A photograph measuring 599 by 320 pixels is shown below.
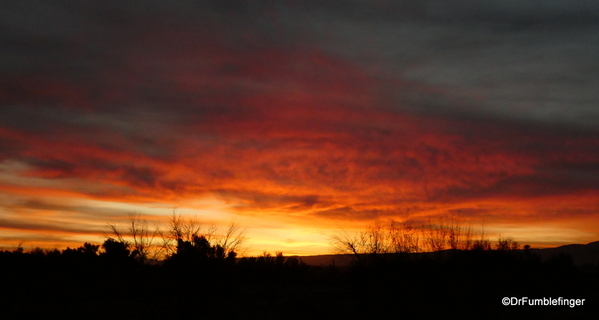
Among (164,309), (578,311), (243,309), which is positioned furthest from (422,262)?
(164,309)

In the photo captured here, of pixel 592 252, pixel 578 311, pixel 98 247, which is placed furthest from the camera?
pixel 592 252

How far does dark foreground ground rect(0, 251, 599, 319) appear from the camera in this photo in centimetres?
2714

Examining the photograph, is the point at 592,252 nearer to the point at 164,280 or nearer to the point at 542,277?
the point at 542,277

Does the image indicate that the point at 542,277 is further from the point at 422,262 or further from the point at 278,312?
the point at 278,312

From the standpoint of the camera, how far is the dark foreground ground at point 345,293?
27141mm

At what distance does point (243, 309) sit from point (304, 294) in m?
8.75

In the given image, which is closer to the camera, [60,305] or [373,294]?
[373,294]

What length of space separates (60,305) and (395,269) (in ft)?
92.6

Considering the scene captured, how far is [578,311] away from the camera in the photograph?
91.8ft

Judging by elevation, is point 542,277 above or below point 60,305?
above

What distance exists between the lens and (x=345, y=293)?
4019 centimetres

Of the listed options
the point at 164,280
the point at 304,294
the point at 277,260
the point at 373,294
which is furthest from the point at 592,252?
the point at 164,280

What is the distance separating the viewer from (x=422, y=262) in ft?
104

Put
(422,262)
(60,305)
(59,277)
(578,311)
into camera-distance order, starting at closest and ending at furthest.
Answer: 1. (578,311)
2. (422,262)
3. (60,305)
4. (59,277)
